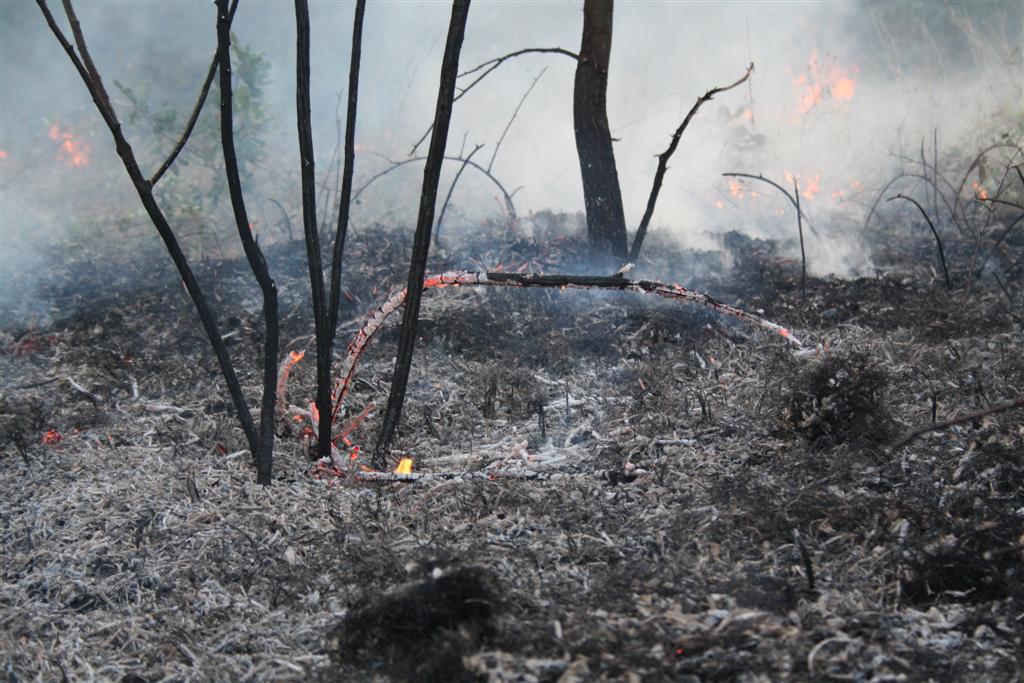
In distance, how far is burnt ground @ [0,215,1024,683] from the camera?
8.07 feet

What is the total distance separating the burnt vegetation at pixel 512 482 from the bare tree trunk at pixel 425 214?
0.05ft

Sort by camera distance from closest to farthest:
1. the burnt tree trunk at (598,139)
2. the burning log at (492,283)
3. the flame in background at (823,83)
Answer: the burning log at (492,283) < the burnt tree trunk at (598,139) < the flame in background at (823,83)

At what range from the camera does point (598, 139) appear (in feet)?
21.1

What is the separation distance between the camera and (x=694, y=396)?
177 inches

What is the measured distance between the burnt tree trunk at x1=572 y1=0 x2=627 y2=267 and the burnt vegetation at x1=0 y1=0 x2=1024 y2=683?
80 millimetres

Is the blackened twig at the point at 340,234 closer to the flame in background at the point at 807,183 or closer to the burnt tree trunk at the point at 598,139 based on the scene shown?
the burnt tree trunk at the point at 598,139

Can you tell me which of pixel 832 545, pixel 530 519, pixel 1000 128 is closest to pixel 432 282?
pixel 530 519

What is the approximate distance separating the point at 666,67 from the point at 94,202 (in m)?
9.14

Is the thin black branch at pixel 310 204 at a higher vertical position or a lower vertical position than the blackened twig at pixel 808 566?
higher

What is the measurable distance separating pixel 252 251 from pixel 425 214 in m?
0.77

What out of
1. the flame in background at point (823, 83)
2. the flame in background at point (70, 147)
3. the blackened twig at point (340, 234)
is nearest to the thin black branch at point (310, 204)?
the blackened twig at point (340, 234)

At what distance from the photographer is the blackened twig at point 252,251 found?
3154 mm

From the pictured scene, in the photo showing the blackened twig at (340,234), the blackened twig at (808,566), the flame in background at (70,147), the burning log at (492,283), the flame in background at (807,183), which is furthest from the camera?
the flame in background at (70,147)

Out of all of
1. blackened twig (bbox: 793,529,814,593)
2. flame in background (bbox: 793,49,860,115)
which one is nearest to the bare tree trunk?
blackened twig (bbox: 793,529,814,593)
